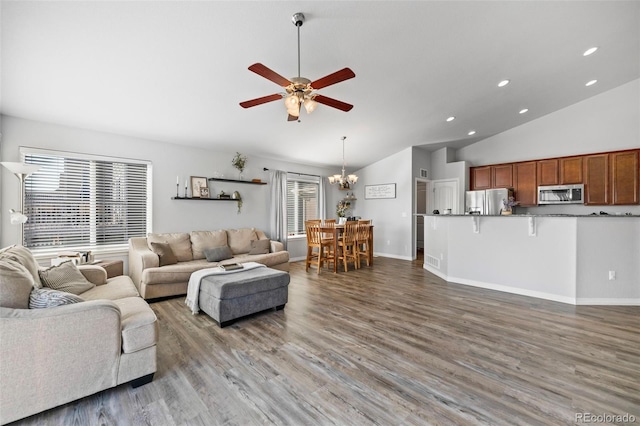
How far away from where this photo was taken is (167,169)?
4.82 meters

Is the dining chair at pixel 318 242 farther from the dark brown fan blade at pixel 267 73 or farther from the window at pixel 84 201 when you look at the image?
the dark brown fan blade at pixel 267 73

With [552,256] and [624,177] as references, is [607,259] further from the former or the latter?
[624,177]

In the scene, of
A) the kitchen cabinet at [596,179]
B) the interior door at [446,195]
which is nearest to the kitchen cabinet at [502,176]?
the interior door at [446,195]

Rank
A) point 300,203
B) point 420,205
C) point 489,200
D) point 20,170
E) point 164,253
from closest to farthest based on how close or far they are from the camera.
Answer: point 20,170 < point 164,253 < point 489,200 < point 300,203 < point 420,205

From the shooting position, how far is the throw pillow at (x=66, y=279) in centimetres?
252

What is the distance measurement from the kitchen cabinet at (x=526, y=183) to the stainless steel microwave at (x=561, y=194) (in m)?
0.14

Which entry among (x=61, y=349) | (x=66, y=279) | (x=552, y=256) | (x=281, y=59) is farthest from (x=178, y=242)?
(x=552, y=256)

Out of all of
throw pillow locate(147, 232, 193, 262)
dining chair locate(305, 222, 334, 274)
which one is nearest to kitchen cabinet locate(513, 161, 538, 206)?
dining chair locate(305, 222, 334, 274)

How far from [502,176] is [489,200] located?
2.59ft

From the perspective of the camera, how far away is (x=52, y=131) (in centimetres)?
382

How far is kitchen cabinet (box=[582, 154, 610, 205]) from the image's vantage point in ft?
17.5

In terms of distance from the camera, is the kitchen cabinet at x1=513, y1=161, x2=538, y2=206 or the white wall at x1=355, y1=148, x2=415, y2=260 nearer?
the kitchen cabinet at x1=513, y1=161, x2=538, y2=206

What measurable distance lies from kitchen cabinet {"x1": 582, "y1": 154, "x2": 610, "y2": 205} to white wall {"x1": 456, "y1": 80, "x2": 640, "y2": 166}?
9.0 inches

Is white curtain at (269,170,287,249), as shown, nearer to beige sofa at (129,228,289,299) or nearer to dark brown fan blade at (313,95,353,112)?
beige sofa at (129,228,289,299)
